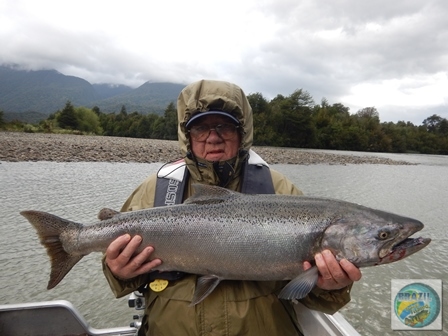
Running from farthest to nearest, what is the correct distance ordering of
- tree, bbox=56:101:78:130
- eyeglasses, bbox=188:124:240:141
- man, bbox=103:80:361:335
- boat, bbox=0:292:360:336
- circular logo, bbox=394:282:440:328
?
tree, bbox=56:101:78:130
circular logo, bbox=394:282:440:328
boat, bbox=0:292:360:336
eyeglasses, bbox=188:124:240:141
man, bbox=103:80:361:335

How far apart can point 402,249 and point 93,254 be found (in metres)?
7.01

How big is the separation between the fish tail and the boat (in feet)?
2.47

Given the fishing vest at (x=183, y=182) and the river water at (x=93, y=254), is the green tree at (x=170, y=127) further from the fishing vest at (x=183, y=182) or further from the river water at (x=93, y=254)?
the fishing vest at (x=183, y=182)

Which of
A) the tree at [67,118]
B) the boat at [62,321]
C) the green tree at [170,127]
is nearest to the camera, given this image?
the boat at [62,321]

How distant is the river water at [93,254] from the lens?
579 centimetres

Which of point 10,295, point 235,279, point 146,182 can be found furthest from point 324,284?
point 10,295

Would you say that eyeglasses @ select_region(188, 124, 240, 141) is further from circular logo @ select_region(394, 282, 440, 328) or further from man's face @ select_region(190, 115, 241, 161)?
circular logo @ select_region(394, 282, 440, 328)

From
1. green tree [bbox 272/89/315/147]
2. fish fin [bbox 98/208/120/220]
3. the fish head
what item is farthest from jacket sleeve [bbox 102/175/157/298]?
green tree [bbox 272/89/315/147]

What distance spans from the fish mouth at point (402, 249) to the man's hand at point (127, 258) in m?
1.69

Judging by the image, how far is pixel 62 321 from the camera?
10.8ft

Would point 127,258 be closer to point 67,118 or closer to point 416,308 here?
point 416,308

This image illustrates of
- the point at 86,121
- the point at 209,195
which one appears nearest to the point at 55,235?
the point at 209,195

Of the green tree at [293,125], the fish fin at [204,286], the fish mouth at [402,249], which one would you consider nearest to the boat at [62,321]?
the fish fin at [204,286]

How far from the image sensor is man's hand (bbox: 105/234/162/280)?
8.00 feet
